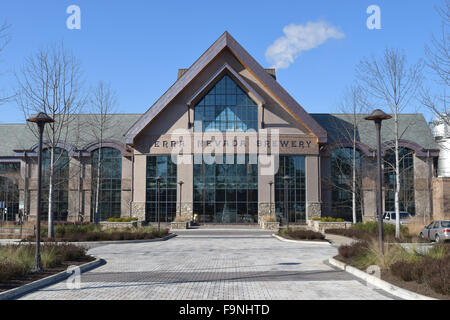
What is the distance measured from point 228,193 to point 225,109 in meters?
7.88

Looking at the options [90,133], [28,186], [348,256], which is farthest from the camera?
[90,133]

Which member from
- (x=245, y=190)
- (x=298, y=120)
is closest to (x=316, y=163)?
(x=298, y=120)

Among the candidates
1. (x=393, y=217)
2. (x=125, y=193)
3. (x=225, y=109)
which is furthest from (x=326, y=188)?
(x=125, y=193)

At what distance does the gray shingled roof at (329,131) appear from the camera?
140ft

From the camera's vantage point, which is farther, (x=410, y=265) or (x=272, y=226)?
(x=272, y=226)

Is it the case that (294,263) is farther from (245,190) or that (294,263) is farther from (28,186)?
(28,186)

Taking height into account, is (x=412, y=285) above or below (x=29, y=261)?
below

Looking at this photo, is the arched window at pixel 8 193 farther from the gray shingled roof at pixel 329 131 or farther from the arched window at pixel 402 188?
the arched window at pixel 402 188

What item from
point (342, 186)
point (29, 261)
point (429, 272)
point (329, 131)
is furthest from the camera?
point (329, 131)

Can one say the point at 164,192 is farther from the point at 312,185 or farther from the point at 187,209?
the point at 312,185

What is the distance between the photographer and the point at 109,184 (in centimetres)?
4181

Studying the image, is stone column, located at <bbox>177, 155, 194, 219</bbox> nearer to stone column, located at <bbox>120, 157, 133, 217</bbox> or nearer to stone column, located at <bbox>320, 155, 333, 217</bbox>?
stone column, located at <bbox>120, 157, 133, 217</bbox>

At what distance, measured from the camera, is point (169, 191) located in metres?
39.0
